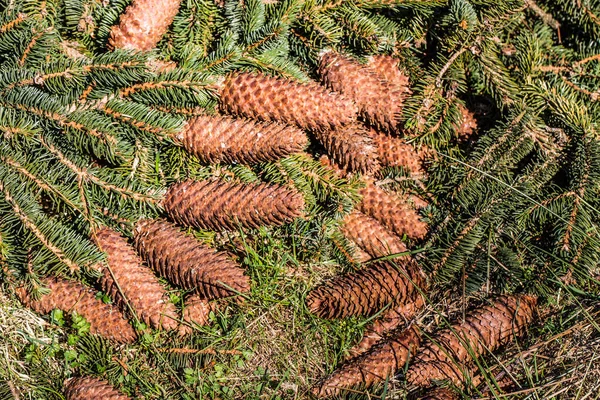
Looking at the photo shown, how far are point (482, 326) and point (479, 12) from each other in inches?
46.1

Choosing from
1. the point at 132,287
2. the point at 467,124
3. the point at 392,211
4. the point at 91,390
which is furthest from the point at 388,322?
the point at 91,390

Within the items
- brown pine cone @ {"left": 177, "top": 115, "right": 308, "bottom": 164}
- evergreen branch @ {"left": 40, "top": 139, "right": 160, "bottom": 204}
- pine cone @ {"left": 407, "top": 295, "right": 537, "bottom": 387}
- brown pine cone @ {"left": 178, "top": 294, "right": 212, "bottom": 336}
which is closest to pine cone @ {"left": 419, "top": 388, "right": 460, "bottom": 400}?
pine cone @ {"left": 407, "top": 295, "right": 537, "bottom": 387}

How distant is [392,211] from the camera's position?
2.42 metres

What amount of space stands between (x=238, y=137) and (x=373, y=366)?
0.95 metres

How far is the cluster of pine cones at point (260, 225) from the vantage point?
2209mm

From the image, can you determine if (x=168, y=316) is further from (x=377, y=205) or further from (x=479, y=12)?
(x=479, y=12)

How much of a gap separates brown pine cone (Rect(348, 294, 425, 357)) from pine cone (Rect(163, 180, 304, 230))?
20.1 inches

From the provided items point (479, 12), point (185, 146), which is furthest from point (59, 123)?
point (479, 12)

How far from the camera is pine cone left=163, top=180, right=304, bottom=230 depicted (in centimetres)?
227

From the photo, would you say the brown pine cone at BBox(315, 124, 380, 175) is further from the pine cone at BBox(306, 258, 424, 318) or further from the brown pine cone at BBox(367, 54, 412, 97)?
the pine cone at BBox(306, 258, 424, 318)

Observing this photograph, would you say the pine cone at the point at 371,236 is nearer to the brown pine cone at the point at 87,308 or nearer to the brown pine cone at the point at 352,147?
the brown pine cone at the point at 352,147

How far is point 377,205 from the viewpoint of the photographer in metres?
2.43

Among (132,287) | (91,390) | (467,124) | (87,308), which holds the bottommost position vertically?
(91,390)

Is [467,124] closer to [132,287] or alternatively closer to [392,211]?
[392,211]
